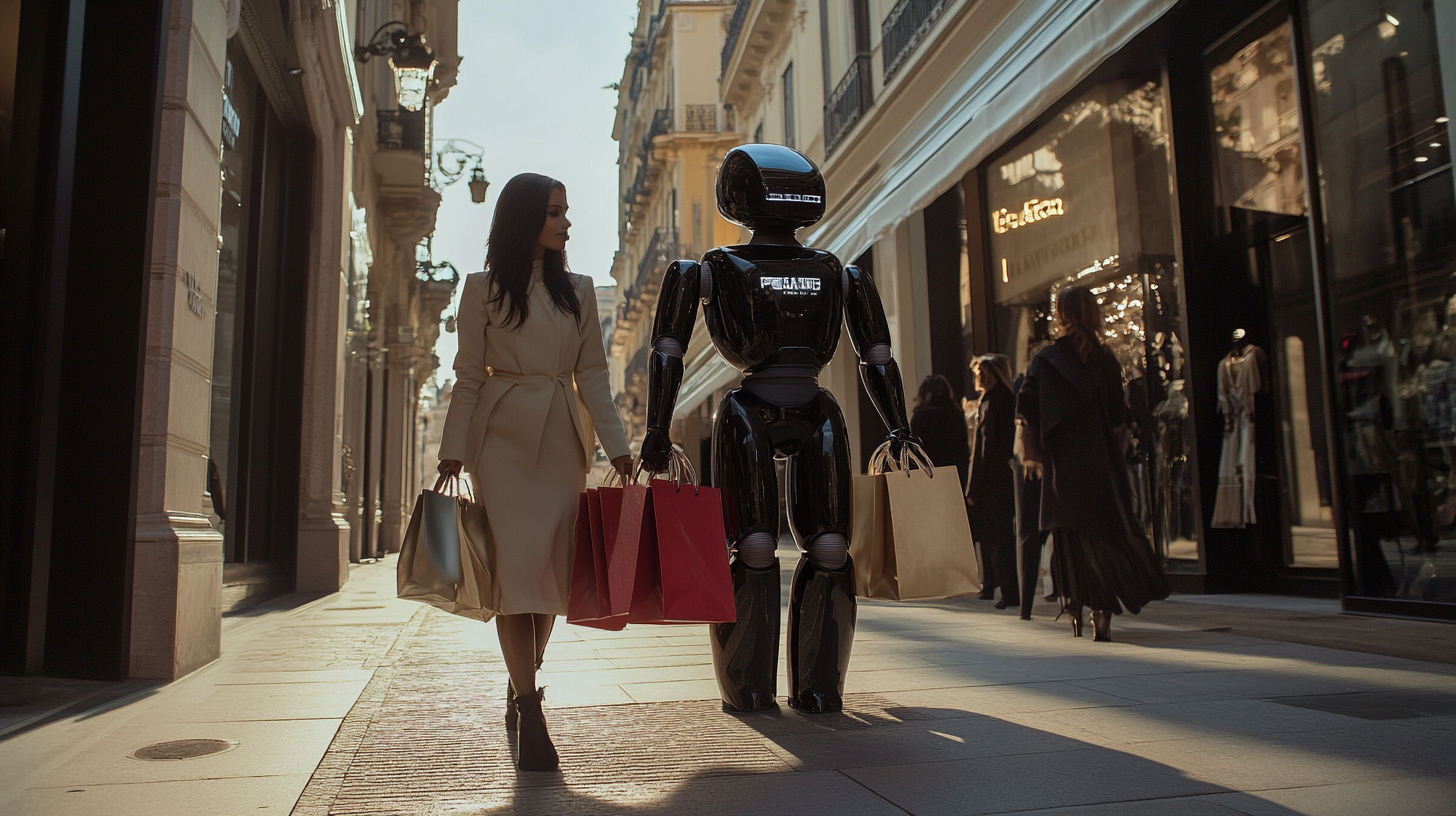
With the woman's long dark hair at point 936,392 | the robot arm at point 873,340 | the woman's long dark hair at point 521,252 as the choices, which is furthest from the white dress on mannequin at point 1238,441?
the woman's long dark hair at point 521,252

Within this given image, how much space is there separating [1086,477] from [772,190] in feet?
8.84

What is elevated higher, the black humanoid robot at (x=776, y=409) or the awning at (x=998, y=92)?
the awning at (x=998, y=92)

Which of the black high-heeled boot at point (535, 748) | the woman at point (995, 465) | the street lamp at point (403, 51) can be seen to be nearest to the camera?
the black high-heeled boot at point (535, 748)

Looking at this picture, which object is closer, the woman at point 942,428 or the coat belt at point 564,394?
the coat belt at point 564,394

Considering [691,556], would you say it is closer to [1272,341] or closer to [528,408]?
[528,408]

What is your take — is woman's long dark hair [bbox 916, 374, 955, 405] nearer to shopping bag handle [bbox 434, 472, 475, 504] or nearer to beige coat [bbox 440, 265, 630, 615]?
beige coat [bbox 440, 265, 630, 615]

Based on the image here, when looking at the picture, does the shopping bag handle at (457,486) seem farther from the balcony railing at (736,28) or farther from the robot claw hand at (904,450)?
the balcony railing at (736,28)

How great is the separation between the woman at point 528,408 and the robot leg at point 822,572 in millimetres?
772

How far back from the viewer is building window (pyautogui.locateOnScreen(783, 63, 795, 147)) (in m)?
18.6

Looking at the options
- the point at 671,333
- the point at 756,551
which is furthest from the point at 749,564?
the point at 671,333

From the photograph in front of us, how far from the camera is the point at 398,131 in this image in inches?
640

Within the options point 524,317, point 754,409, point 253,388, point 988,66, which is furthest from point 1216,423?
point 253,388

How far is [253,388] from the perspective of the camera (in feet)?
28.5

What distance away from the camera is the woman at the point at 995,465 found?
778 cm
